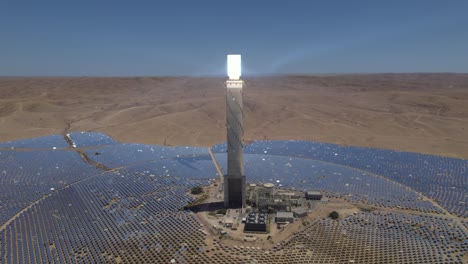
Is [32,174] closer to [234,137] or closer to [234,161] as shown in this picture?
[234,161]

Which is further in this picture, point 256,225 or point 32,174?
point 32,174

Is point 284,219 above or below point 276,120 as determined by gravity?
below

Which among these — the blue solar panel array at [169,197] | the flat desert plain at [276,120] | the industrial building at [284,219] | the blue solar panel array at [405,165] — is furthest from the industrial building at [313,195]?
the flat desert plain at [276,120]

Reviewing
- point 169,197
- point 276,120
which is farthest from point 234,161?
point 276,120

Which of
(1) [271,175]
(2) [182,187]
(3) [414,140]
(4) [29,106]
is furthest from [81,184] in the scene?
(4) [29,106]

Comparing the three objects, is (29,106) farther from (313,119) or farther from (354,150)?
(354,150)

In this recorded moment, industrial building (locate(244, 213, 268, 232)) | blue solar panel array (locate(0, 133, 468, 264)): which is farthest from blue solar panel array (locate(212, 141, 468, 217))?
industrial building (locate(244, 213, 268, 232))

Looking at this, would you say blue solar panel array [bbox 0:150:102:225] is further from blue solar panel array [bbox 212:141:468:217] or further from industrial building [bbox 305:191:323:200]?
industrial building [bbox 305:191:323:200]
